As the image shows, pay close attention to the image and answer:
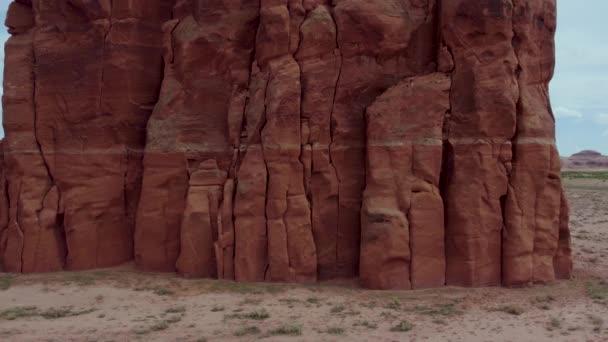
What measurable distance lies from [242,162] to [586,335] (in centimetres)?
842

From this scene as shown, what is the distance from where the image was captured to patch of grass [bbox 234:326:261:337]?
10586 mm

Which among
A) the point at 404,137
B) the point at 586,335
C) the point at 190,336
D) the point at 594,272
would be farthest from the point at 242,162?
the point at 594,272

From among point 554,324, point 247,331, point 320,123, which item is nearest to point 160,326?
point 247,331

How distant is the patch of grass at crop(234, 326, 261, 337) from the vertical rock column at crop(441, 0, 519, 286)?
503 cm

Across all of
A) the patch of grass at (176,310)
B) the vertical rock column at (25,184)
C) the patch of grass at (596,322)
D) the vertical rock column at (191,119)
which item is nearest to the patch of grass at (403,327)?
the patch of grass at (596,322)

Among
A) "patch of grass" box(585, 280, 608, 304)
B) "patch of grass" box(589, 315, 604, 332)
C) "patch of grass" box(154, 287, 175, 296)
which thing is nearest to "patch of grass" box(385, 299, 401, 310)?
"patch of grass" box(589, 315, 604, 332)

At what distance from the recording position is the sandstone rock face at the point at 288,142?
13391mm

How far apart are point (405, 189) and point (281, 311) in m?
4.04

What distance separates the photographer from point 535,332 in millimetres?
10648

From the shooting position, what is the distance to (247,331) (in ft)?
35.1

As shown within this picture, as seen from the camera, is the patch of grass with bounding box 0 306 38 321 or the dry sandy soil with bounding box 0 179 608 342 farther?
the patch of grass with bounding box 0 306 38 321

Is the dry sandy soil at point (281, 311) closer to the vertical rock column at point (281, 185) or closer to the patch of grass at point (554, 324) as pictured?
the patch of grass at point (554, 324)

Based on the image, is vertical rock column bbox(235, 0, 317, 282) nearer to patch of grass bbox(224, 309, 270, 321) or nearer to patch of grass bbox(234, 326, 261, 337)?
patch of grass bbox(224, 309, 270, 321)

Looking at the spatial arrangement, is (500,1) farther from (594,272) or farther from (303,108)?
(594,272)
